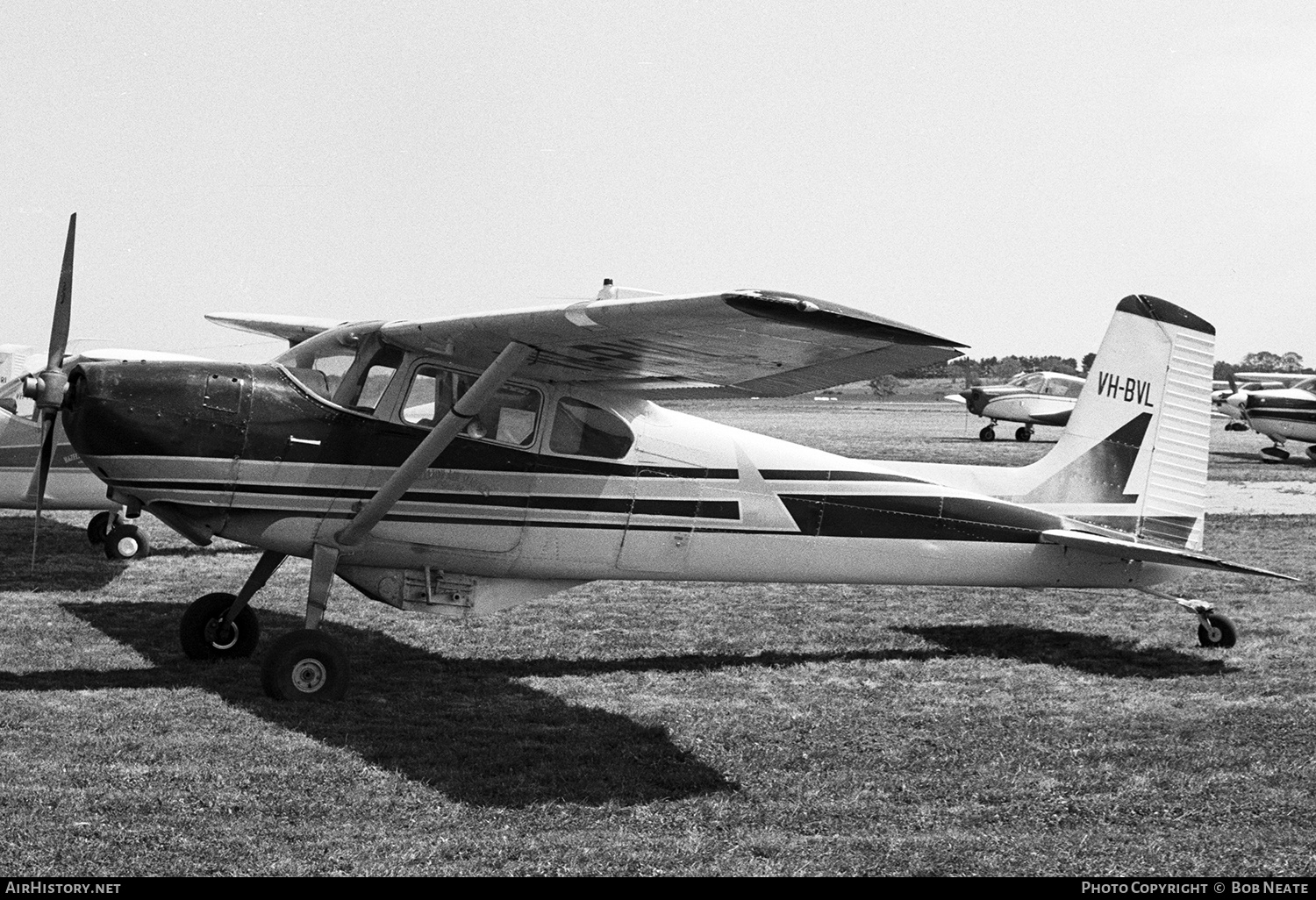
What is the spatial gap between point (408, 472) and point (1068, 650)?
5.15 meters

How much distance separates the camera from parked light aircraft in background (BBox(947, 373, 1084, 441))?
44406 mm

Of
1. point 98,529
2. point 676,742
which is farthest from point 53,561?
point 676,742

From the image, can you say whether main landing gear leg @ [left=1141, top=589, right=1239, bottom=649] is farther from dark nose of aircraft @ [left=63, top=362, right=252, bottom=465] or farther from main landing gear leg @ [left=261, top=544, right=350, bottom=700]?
dark nose of aircraft @ [left=63, top=362, right=252, bottom=465]

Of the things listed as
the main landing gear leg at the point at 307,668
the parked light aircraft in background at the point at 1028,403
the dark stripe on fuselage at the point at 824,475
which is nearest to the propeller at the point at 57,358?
the main landing gear leg at the point at 307,668

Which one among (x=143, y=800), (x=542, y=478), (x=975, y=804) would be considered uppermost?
(x=542, y=478)

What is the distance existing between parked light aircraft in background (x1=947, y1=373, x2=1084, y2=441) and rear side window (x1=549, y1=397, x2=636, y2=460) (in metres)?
35.9

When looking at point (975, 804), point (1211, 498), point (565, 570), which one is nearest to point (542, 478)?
point (565, 570)

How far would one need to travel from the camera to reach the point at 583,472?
8.66 meters

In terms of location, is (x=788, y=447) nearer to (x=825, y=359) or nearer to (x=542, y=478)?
(x=542, y=478)

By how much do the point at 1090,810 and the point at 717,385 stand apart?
12.5 feet

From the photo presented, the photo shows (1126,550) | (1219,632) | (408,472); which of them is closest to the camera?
(408,472)

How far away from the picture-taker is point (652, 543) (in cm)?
884

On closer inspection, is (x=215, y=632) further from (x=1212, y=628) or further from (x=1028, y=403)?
(x=1028, y=403)

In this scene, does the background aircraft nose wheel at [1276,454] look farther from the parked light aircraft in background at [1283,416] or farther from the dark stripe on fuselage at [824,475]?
the dark stripe on fuselage at [824,475]
